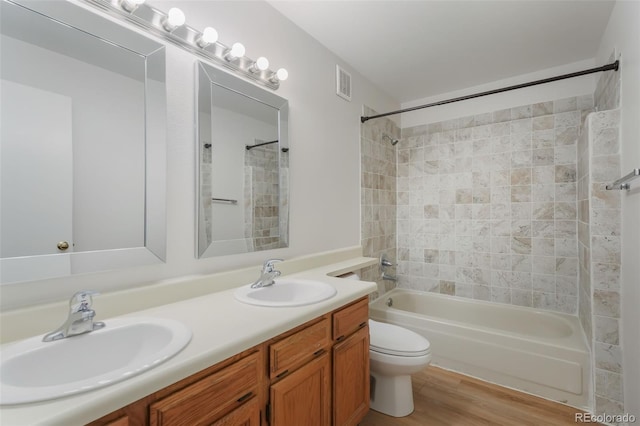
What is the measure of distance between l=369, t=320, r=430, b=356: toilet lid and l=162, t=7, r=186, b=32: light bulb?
1.93 m

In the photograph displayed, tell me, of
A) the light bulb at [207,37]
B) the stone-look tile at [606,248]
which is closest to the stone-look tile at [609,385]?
the stone-look tile at [606,248]

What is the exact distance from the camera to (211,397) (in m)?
0.87

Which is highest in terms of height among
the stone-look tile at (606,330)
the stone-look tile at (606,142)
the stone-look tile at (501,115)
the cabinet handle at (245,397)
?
the stone-look tile at (501,115)

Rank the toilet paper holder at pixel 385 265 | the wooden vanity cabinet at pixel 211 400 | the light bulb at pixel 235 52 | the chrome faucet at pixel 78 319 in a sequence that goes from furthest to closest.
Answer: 1. the toilet paper holder at pixel 385 265
2. the light bulb at pixel 235 52
3. the chrome faucet at pixel 78 319
4. the wooden vanity cabinet at pixel 211 400

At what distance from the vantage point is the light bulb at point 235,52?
60.0 inches

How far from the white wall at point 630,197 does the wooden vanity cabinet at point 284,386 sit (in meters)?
1.34

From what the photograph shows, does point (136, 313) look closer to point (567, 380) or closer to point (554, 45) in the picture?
point (567, 380)

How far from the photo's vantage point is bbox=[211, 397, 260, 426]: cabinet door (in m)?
0.91

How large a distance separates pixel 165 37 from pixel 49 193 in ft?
2.63

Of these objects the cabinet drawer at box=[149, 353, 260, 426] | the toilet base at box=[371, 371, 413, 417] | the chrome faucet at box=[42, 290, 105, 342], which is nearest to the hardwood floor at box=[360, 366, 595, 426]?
the toilet base at box=[371, 371, 413, 417]

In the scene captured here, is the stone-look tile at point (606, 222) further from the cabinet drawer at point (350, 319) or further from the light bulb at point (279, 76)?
the light bulb at point (279, 76)

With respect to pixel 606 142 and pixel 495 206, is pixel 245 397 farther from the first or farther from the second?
pixel 495 206

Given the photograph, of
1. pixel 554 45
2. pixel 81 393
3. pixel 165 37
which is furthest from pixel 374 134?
pixel 81 393

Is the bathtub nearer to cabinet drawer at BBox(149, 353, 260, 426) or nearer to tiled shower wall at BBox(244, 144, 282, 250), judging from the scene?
tiled shower wall at BBox(244, 144, 282, 250)
